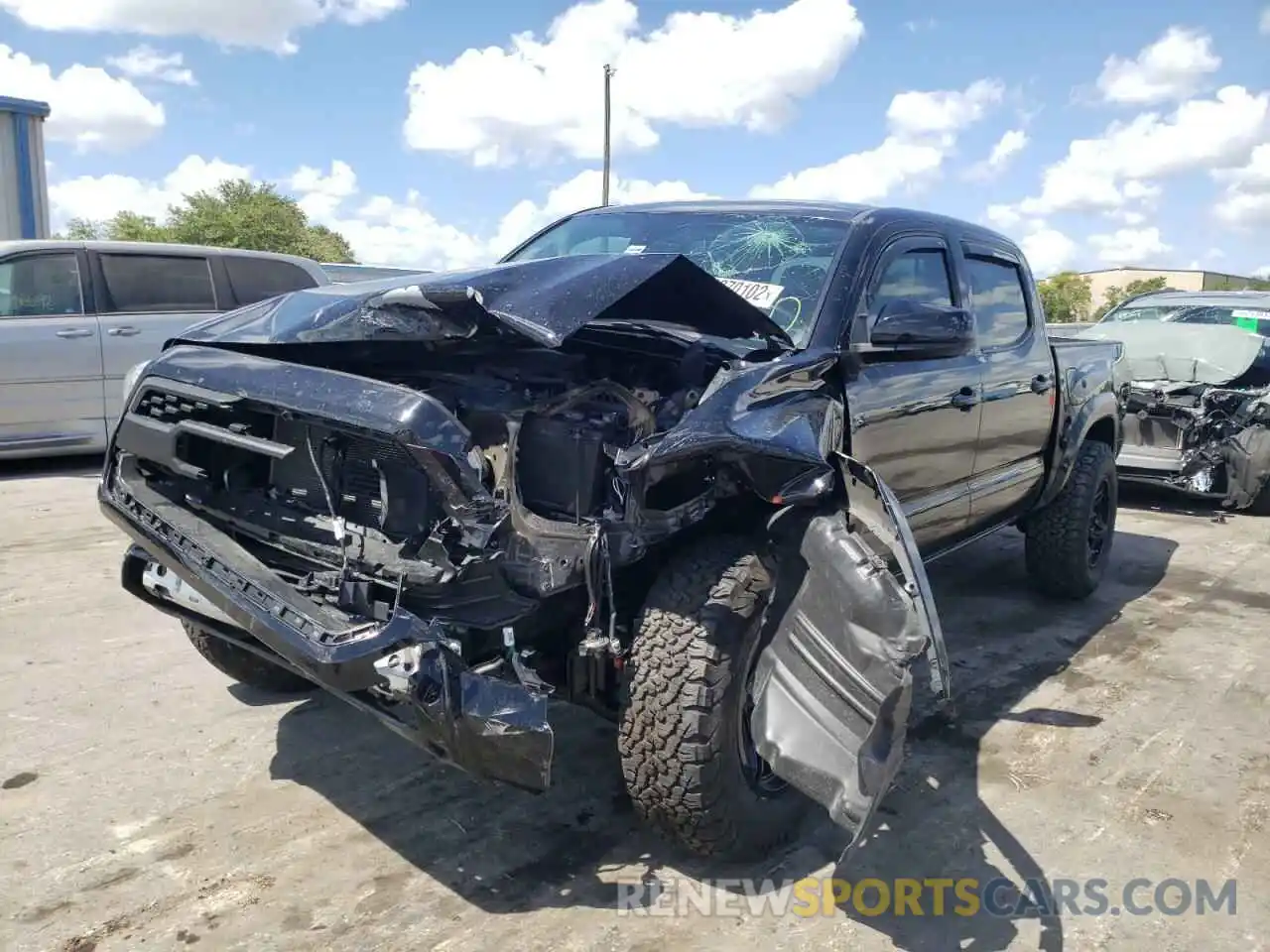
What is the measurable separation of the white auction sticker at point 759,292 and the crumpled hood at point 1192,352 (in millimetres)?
5848

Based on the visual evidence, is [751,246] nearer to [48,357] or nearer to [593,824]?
[593,824]

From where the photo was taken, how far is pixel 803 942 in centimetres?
251

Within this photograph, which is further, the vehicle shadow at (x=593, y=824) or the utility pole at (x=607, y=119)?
the utility pole at (x=607, y=119)

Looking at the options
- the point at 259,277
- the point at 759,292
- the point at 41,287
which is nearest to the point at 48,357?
the point at 41,287

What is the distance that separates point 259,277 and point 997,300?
6.49 m

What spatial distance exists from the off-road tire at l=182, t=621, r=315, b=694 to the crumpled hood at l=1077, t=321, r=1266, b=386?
281 inches

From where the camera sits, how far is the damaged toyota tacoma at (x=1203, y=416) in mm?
7934

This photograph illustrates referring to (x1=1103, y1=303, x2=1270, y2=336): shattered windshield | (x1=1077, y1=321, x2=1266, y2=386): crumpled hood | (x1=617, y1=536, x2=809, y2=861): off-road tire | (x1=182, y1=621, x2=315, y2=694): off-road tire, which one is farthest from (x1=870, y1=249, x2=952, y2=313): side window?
(x1=1103, y1=303, x2=1270, y2=336): shattered windshield

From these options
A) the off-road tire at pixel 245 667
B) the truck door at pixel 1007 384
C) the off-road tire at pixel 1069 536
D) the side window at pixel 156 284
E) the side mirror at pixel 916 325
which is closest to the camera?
the side mirror at pixel 916 325

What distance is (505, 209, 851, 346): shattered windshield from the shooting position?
3.46m

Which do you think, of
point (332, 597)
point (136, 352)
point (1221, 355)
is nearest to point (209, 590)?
point (332, 597)

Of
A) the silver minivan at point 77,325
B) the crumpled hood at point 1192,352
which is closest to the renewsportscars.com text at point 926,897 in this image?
the crumpled hood at point 1192,352

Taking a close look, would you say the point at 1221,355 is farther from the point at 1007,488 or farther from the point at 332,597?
the point at 332,597

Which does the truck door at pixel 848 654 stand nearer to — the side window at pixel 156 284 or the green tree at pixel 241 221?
the side window at pixel 156 284
